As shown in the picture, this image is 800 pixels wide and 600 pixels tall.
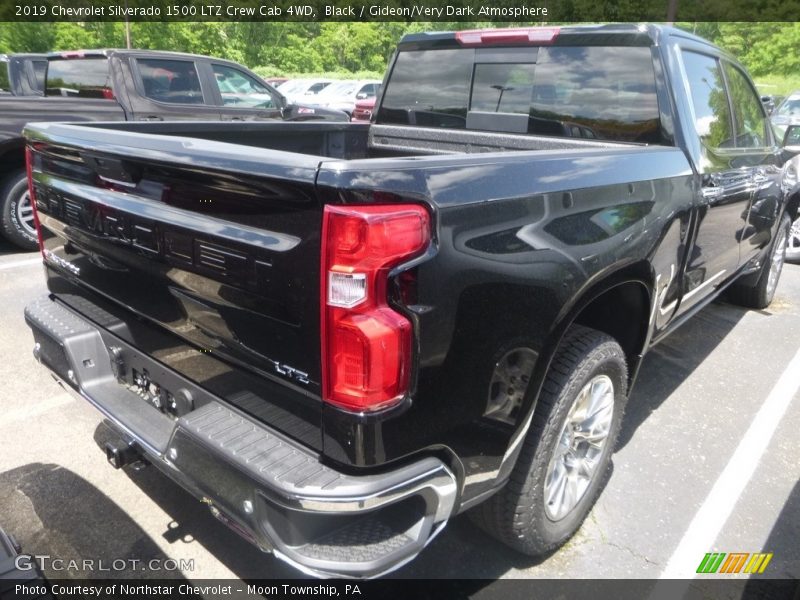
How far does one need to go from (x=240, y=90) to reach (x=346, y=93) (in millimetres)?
12781

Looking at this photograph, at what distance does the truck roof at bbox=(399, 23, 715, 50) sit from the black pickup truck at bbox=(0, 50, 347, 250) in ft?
13.7

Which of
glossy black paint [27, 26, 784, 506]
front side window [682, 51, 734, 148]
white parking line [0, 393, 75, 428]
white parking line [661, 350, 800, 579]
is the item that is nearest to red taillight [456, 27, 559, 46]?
front side window [682, 51, 734, 148]

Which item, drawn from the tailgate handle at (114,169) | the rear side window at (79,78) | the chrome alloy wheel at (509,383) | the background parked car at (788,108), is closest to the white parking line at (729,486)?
the chrome alloy wheel at (509,383)

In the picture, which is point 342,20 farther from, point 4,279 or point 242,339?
point 242,339

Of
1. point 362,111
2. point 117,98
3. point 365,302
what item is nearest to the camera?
point 365,302

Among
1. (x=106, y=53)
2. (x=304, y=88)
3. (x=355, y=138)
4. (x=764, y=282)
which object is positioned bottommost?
(x=764, y=282)

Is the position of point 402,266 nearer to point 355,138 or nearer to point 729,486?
point 729,486

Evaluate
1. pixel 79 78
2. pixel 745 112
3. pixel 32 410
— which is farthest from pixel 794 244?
pixel 79 78

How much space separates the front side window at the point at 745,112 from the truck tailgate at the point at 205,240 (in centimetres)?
309

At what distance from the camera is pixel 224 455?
1.74 meters

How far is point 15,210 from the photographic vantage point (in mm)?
5820

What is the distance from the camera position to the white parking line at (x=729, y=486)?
257 centimetres

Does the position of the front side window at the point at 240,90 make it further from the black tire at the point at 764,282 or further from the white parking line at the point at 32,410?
the black tire at the point at 764,282

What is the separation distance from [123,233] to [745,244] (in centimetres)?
369
